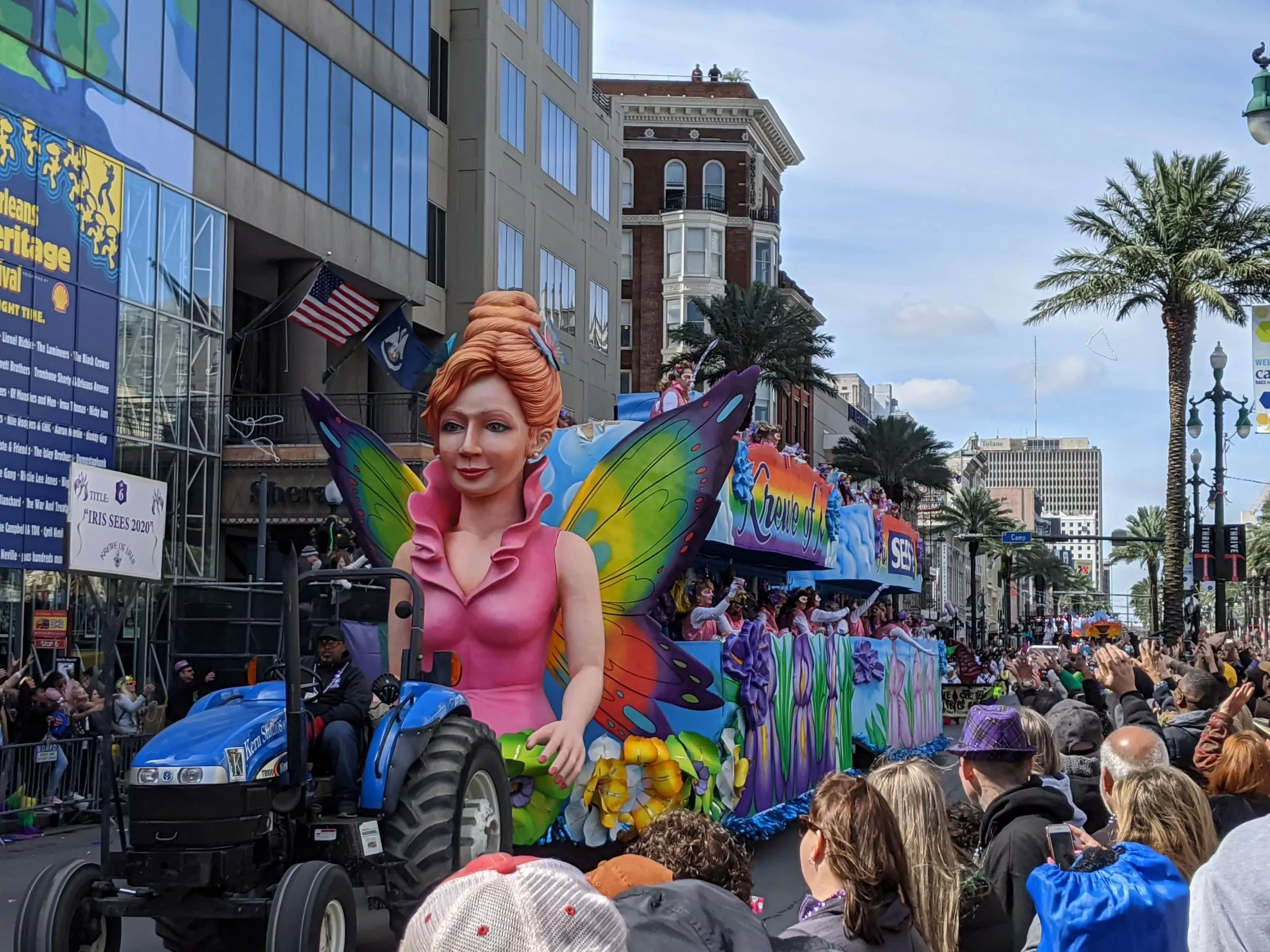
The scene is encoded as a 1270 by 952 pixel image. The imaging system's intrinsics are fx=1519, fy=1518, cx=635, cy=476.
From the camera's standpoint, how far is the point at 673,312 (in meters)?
69.2

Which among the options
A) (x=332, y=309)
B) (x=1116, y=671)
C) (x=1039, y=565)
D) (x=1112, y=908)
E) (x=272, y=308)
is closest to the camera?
(x=1112, y=908)

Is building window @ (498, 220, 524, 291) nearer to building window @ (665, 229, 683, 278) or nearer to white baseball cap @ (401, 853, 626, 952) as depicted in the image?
building window @ (665, 229, 683, 278)

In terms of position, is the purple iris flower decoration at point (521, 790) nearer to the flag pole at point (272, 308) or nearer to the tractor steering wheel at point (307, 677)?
the tractor steering wheel at point (307, 677)

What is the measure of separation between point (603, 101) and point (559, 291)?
7897 mm

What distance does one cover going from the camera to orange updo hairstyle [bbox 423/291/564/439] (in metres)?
11.1

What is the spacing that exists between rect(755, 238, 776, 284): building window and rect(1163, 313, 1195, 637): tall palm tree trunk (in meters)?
39.5

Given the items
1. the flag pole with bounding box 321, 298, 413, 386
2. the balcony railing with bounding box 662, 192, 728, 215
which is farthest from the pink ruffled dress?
the balcony railing with bounding box 662, 192, 728, 215

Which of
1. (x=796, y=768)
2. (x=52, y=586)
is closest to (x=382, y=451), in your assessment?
(x=796, y=768)

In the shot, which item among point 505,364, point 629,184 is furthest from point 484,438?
point 629,184

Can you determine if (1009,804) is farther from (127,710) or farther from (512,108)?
(512,108)

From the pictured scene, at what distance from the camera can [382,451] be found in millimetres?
12430

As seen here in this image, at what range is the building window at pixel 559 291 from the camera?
135 feet

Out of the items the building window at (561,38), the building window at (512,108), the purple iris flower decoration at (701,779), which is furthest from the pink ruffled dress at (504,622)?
the building window at (561,38)

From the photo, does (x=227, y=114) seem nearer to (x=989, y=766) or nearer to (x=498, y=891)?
(x=989, y=766)
